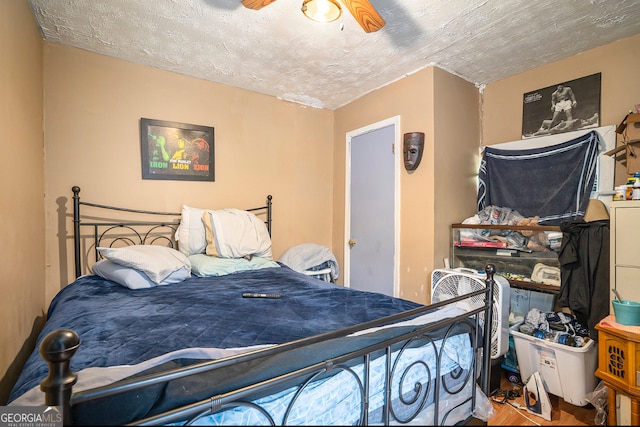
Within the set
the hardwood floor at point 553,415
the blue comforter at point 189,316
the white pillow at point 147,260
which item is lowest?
the hardwood floor at point 553,415

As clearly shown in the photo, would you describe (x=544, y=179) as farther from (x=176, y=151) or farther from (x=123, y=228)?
(x=123, y=228)

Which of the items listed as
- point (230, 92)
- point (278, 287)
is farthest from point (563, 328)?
point (230, 92)

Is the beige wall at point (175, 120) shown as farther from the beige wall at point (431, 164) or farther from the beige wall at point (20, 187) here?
the beige wall at point (431, 164)

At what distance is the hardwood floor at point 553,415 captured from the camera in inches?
67.5

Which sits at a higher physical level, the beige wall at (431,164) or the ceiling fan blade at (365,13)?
the ceiling fan blade at (365,13)

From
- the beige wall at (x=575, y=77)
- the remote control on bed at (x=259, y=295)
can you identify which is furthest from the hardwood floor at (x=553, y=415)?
the beige wall at (x=575, y=77)

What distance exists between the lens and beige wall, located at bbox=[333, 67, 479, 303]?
2553 millimetres

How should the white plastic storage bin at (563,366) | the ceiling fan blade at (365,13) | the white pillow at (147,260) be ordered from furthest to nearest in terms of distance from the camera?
the white pillow at (147,260)
the white plastic storage bin at (563,366)
the ceiling fan blade at (365,13)

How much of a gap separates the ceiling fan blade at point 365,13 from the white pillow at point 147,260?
189 centimetres

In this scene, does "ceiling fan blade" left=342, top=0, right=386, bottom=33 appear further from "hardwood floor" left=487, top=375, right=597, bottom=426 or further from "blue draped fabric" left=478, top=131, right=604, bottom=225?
"hardwood floor" left=487, top=375, right=597, bottom=426

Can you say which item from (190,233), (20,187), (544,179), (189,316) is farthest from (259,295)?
(544,179)

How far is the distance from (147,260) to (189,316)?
2.64ft

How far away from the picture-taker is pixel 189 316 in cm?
138

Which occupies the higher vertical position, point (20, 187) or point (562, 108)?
point (562, 108)
